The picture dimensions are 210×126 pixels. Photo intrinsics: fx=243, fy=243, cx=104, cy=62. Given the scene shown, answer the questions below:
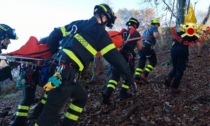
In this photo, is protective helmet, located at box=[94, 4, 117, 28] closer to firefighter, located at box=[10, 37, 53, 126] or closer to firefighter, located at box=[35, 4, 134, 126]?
firefighter, located at box=[35, 4, 134, 126]

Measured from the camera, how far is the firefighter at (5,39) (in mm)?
4824

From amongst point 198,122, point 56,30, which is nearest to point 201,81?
point 198,122

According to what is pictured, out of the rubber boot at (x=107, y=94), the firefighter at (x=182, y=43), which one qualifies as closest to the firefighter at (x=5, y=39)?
the rubber boot at (x=107, y=94)

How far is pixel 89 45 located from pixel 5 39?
2.01 m

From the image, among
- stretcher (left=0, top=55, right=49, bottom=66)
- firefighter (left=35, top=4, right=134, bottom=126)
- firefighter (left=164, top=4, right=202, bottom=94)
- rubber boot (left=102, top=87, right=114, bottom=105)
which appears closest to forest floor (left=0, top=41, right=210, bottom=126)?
rubber boot (left=102, top=87, right=114, bottom=105)

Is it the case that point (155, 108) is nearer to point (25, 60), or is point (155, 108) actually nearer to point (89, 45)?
point (89, 45)

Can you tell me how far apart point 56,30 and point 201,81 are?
19.0 feet

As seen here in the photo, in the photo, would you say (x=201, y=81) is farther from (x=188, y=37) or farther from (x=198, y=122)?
(x=198, y=122)

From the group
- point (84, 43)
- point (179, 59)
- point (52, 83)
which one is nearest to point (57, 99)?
point (52, 83)

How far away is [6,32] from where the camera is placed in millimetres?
4895

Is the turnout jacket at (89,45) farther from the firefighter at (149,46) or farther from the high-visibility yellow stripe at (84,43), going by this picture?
the firefighter at (149,46)

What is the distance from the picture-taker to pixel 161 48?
60.3 feet

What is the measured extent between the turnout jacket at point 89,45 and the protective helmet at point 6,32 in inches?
54.5

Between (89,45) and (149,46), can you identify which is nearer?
(89,45)
